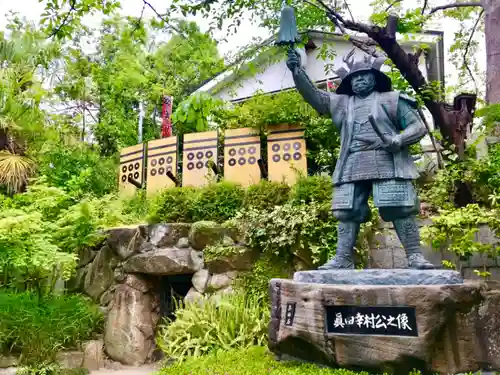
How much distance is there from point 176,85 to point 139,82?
1.27m

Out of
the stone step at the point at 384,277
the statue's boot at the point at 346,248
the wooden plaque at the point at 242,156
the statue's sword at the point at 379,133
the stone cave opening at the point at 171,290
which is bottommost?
the stone cave opening at the point at 171,290

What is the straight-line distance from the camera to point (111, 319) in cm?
671

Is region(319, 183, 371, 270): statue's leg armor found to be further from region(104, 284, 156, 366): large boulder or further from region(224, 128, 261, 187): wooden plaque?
region(224, 128, 261, 187): wooden plaque

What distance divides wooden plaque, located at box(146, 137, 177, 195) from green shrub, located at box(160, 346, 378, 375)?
4895mm

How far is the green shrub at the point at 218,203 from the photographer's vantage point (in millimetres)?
7113

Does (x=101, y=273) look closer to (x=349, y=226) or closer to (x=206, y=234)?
(x=206, y=234)

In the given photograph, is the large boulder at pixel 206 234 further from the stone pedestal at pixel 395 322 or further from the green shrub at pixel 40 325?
the stone pedestal at pixel 395 322

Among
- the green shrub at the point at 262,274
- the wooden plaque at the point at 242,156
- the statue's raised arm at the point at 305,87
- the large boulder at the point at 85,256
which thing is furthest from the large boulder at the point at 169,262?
the statue's raised arm at the point at 305,87

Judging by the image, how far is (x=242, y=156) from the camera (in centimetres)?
882

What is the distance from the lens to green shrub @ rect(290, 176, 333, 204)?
21.5 ft

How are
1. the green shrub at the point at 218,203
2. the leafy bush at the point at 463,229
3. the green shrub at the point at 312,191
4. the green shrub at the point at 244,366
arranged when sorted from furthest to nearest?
the green shrub at the point at 218,203
the green shrub at the point at 312,191
the leafy bush at the point at 463,229
the green shrub at the point at 244,366

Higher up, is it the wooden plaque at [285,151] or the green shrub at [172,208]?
the wooden plaque at [285,151]

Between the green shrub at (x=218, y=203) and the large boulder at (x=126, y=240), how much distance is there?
0.90 m

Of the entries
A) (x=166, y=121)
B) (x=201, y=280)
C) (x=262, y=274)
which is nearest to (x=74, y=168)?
(x=166, y=121)
